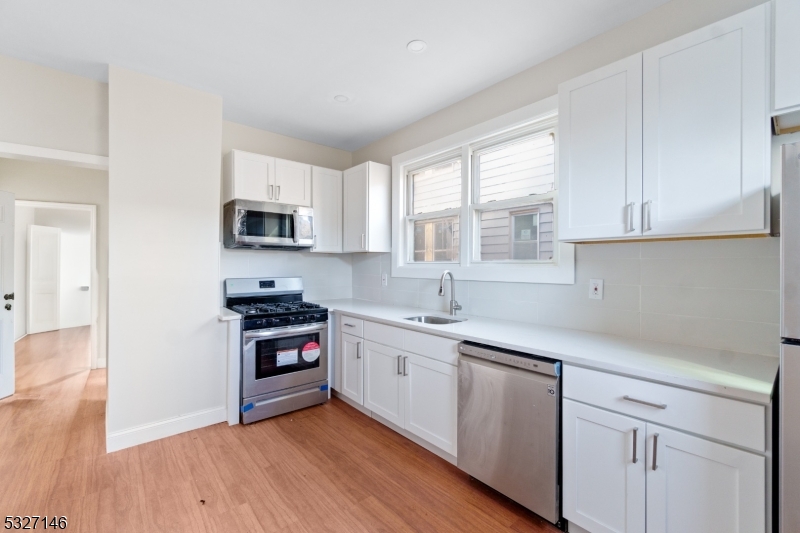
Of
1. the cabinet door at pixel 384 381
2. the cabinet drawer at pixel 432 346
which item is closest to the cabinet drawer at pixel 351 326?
the cabinet door at pixel 384 381

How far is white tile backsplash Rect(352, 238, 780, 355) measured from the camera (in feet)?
5.18

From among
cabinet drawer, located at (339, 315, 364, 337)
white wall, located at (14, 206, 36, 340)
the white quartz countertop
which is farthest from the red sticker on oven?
white wall, located at (14, 206, 36, 340)

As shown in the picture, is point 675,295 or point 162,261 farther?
point 162,261

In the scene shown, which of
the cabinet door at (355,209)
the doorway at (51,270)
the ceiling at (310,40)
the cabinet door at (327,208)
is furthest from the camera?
the doorway at (51,270)

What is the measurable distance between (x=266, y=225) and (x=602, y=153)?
2.68 meters

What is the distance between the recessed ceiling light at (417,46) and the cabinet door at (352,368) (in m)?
2.21

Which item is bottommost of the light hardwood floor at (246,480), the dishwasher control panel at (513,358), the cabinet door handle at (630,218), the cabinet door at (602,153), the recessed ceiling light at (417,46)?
the light hardwood floor at (246,480)

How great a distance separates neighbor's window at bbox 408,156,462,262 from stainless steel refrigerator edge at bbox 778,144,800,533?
2.03 m

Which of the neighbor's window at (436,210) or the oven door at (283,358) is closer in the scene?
the oven door at (283,358)

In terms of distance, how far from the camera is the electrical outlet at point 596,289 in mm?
2066

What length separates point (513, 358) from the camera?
1.80 metres

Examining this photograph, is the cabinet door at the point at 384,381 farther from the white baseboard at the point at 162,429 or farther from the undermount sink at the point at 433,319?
the white baseboard at the point at 162,429

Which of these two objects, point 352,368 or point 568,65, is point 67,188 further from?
point 568,65

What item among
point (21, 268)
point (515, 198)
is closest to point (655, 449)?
point (515, 198)
